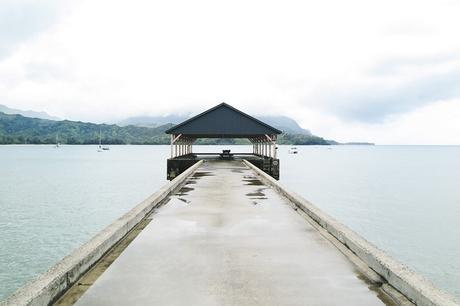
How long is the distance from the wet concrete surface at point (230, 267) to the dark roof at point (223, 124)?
20569 mm

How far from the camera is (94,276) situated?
200 inches

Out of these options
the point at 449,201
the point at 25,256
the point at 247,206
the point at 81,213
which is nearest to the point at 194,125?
the point at 81,213

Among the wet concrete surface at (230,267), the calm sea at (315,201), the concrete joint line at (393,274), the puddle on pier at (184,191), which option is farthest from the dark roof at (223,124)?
the concrete joint line at (393,274)

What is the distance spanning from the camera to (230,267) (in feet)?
17.6

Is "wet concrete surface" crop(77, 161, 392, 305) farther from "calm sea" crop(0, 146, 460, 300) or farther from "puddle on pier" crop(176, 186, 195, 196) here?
"calm sea" crop(0, 146, 460, 300)

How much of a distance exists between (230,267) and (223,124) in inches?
967

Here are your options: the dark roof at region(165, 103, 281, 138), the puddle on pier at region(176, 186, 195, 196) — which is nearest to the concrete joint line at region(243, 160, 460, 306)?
the puddle on pier at region(176, 186, 195, 196)

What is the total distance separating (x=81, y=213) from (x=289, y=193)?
56.1 feet

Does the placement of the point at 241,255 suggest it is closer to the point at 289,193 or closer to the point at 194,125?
the point at 289,193

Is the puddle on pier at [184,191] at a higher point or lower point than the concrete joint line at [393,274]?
lower

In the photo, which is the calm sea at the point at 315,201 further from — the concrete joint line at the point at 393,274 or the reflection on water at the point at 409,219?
the concrete joint line at the point at 393,274

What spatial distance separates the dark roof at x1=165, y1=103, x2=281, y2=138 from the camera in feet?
96.6

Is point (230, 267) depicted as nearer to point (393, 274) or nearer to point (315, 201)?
point (393, 274)

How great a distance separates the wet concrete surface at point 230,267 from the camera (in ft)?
14.2
